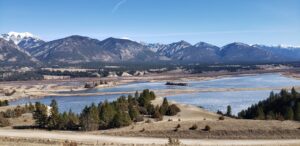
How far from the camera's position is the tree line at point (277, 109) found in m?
67.1

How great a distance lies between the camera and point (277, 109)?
252ft

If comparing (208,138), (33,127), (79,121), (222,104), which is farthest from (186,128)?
(222,104)

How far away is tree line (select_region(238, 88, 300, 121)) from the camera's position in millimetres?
67062

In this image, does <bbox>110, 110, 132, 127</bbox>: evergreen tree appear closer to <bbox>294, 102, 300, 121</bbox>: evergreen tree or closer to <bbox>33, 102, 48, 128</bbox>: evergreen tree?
<bbox>33, 102, 48, 128</bbox>: evergreen tree

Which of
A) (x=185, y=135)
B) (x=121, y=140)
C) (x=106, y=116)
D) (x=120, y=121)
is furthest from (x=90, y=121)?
(x=185, y=135)

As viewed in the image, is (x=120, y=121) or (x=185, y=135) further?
(x=120, y=121)

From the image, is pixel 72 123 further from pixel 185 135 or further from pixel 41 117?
pixel 185 135

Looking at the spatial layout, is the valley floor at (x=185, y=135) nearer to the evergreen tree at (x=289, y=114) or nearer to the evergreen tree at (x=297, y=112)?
the evergreen tree at (x=289, y=114)

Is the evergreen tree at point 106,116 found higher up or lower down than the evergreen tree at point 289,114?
higher up

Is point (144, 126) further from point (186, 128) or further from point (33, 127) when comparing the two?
point (33, 127)

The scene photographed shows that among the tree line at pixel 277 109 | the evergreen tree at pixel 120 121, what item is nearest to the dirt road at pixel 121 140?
the evergreen tree at pixel 120 121

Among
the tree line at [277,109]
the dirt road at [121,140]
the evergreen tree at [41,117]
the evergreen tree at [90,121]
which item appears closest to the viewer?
the dirt road at [121,140]

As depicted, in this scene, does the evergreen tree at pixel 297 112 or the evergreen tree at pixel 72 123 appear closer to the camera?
the evergreen tree at pixel 72 123

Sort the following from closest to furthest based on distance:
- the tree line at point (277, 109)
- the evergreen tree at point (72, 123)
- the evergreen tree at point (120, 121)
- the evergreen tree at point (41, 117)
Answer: the evergreen tree at point (120, 121), the evergreen tree at point (72, 123), the evergreen tree at point (41, 117), the tree line at point (277, 109)
